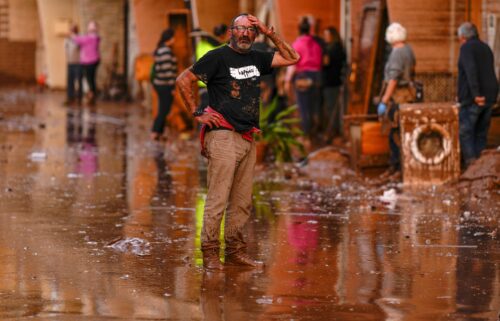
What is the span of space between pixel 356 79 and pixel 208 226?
10.6 m

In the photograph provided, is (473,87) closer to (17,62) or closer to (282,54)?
(282,54)

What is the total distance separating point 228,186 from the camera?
10156 millimetres

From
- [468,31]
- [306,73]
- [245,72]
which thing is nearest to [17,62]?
[306,73]

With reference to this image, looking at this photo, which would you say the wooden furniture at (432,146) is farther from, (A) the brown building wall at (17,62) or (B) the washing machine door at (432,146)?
(A) the brown building wall at (17,62)

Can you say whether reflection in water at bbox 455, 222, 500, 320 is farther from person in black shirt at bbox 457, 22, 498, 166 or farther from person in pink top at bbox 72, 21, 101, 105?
person in pink top at bbox 72, 21, 101, 105

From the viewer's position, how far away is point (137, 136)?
23.8m

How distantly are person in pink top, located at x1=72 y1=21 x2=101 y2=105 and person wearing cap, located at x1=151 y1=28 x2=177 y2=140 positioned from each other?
39.9 feet

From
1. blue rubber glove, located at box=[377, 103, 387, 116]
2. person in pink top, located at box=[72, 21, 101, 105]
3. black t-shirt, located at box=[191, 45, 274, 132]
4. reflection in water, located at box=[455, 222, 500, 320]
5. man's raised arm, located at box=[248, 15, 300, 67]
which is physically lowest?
reflection in water, located at box=[455, 222, 500, 320]

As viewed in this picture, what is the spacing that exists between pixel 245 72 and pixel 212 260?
1397 mm

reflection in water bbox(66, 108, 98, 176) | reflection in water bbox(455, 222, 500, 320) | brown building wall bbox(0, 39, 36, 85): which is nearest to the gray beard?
reflection in water bbox(455, 222, 500, 320)

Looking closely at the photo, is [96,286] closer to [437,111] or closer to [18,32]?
[437,111]

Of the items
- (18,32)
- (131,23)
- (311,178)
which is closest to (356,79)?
(311,178)

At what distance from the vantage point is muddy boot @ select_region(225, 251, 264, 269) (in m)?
10.0

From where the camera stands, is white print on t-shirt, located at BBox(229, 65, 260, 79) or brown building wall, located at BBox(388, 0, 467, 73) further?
brown building wall, located at BBox(388, 0, 467, 73)
